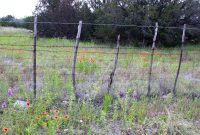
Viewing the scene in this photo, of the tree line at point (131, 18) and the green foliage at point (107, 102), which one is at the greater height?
the tree line at point (131, 18)

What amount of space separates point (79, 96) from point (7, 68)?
2886 millimetres

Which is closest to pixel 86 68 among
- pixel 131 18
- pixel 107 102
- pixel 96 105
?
pixel 96 105

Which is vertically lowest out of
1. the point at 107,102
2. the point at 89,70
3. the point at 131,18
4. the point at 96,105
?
the point at 96,105

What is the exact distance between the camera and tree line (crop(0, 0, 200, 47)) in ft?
56.8

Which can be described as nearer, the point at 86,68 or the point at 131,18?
the point at 86,68

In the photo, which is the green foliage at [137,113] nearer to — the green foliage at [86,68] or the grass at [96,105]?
the grass at [96,105]

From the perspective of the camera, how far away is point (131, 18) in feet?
56.3

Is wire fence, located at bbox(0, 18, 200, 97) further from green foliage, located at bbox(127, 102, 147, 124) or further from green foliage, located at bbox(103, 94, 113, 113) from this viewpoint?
green foliage, located at bbox(127, 102, 147, 124)

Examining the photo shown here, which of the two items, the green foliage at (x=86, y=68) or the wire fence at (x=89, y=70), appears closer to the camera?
the wire fence at (x=89, y=70)

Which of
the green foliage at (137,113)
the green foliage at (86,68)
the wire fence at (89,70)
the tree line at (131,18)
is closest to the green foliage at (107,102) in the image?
the green foliage at (137,113)

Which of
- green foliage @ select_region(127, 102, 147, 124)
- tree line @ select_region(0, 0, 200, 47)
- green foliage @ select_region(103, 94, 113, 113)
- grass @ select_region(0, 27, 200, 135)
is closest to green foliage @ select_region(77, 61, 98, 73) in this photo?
grass @ select_region(0, 27, 200, 135)

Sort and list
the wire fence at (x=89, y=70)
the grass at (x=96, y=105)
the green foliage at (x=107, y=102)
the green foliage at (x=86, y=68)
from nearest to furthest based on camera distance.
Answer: the grass at (x=96, y=105) < the green foliage at (x=107, y=102) < the wire fence at (x=89, y=70) < the green foliage at (x=86, y=68)

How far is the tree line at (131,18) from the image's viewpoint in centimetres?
1731

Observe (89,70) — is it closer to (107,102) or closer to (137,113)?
(107,102)
